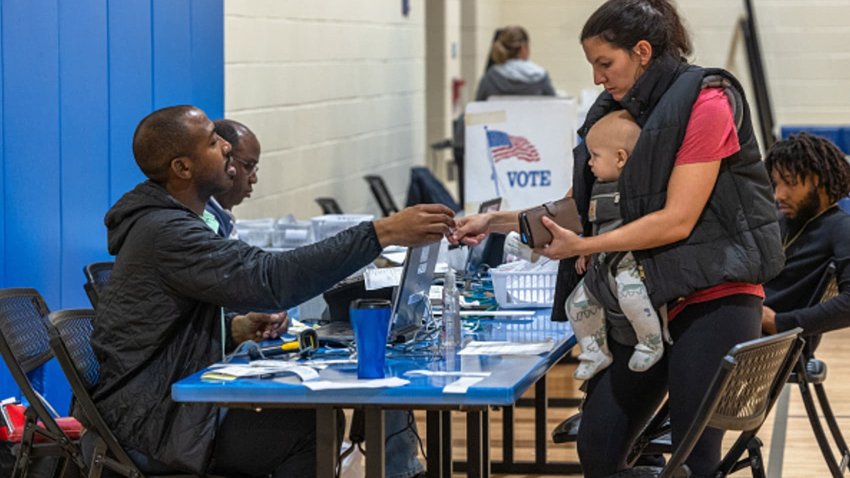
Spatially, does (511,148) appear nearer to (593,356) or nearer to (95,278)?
(95,278)

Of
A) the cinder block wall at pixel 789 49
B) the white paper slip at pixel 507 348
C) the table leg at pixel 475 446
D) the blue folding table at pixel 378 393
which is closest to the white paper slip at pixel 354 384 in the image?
the blue folding table at pixel 378 393

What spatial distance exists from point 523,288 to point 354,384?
122 cm

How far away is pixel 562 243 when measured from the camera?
297 cm

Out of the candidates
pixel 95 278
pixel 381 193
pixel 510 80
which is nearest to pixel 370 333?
pixel 95 278

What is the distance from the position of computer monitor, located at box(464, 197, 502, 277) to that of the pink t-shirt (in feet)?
5.22

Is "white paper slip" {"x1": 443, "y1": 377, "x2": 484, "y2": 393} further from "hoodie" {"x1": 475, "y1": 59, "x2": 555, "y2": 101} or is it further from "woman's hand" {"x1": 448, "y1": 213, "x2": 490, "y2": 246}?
"hoodie" {"x1": 475, "y1": 59, "x2": 555, "y2": 101}

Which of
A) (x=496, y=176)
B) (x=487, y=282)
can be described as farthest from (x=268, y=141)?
(x=487, y=282)

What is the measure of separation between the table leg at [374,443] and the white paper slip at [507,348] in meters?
0.39

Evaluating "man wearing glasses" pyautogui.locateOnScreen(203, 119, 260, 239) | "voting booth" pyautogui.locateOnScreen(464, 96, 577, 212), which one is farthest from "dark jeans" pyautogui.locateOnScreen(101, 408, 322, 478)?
"voting booth" pyautogui.locateOnScreen(464, 96, 577, 212)

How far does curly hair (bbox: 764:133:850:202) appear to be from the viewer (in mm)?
4234

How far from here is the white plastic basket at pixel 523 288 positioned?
3.82 m

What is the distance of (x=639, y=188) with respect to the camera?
2963 mm

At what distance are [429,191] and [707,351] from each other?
17.8 feet

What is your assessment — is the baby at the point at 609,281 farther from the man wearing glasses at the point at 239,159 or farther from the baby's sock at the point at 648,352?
the man wearing glasses at the point at 239,159
